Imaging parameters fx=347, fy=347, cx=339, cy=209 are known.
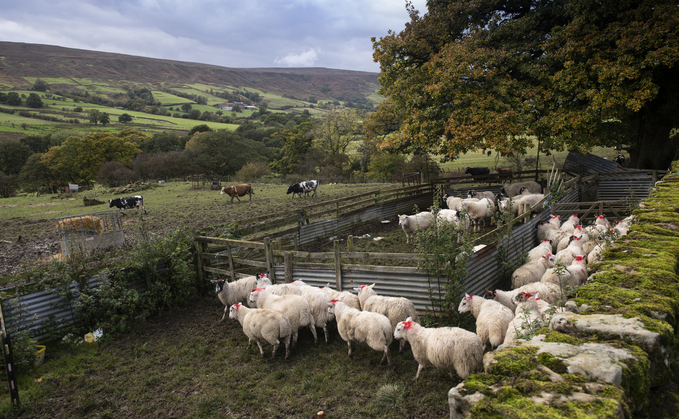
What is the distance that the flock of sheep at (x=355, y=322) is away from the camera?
4914 mm

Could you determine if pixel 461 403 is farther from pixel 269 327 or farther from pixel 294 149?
pixel 294 149

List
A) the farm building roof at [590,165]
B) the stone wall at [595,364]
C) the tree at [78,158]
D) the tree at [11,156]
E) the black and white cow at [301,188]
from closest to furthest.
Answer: the stone wall at [595,364] < the farm building roof at [590,165] < the black and white cow at [301,188] < the tree at [78,158] < the tree at [11,156]

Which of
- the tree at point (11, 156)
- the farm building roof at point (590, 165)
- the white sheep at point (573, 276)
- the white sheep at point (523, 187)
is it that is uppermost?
the tree at point (11, 156)

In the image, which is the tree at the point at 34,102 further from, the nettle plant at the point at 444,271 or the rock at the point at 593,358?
the rock at the point at 593,358

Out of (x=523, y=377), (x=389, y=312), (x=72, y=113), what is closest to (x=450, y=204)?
Result: (x=389, y=312)

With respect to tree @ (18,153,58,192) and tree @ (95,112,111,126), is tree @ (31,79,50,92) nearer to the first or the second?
tree @ (95,112,111,126)

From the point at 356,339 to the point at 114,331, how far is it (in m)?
5.36

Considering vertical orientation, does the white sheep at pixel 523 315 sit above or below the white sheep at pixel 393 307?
above

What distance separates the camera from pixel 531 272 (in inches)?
291

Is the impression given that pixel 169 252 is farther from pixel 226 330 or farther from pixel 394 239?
pixel 394 239

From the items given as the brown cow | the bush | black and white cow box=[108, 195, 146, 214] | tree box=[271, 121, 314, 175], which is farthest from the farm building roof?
the bush

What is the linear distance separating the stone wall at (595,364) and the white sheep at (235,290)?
269 inches

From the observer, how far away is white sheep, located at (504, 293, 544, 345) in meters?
4.70

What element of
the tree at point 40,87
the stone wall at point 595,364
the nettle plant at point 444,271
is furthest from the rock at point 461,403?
the tree at point 40,87
